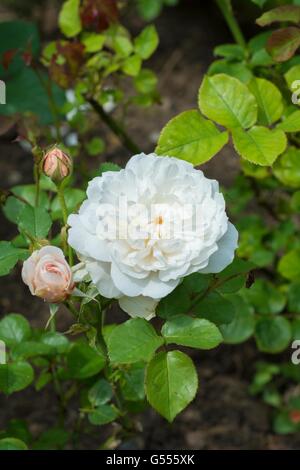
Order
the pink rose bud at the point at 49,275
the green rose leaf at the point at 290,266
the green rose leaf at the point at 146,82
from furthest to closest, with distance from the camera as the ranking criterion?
the green rose leaf at the point at 146,82 → the green rose leaf at the point at 290,266 → the pink rose bud at the point at 49,275

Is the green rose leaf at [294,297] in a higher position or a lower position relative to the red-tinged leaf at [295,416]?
higher

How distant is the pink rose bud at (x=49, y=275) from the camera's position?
0.90 meters

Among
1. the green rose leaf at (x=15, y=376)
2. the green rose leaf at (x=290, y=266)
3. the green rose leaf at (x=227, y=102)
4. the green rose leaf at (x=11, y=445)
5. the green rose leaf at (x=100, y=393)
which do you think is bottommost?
the green rose leaf at (x=290, y=266)

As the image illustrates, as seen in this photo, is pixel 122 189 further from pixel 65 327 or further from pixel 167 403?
pixel 65 327

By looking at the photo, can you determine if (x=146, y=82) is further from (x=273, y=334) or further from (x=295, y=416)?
(x=295, y=416)

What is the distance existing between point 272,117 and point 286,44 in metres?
0.14

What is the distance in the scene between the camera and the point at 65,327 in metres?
2.01

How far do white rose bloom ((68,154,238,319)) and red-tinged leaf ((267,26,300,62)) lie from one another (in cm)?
40

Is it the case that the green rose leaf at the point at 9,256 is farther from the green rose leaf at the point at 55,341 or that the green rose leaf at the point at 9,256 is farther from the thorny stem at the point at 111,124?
the thorny stem at the point at 111,124

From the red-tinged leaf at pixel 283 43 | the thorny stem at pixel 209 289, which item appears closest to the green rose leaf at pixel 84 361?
the thorny stem at pixel 209 289

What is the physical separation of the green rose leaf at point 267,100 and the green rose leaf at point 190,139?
0.10 metres

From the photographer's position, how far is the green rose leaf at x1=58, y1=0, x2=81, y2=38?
1.54 metres

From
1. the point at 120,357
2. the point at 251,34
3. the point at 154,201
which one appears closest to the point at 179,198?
the point at 154,201

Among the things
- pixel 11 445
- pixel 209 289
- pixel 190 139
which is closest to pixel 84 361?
pixel 11 445
